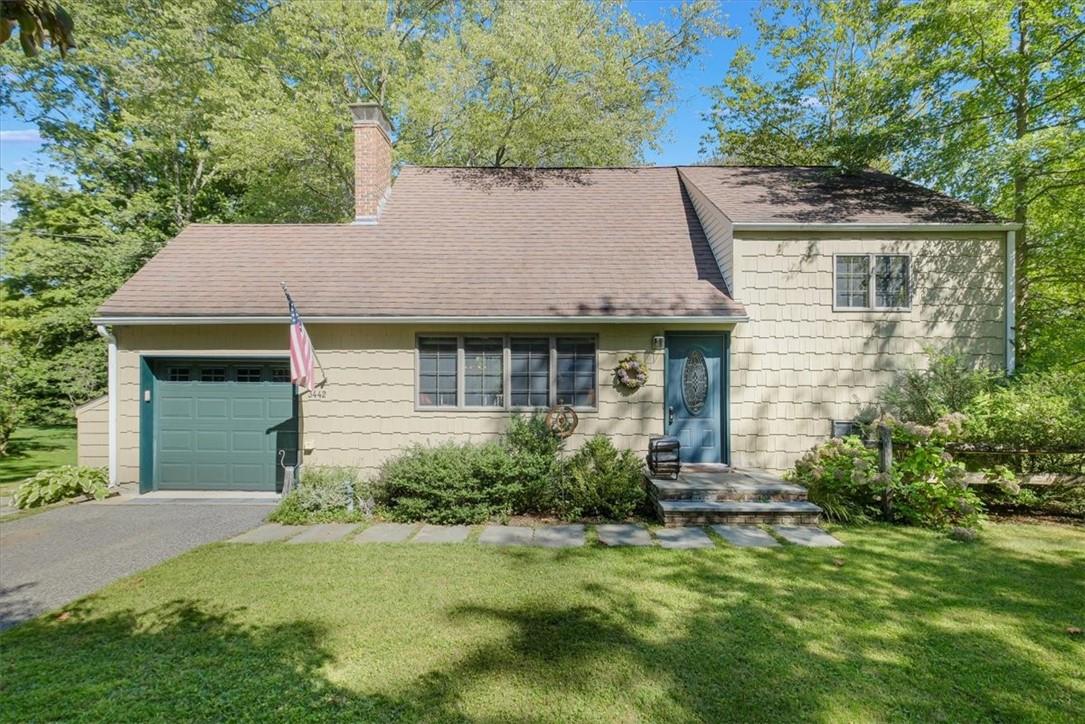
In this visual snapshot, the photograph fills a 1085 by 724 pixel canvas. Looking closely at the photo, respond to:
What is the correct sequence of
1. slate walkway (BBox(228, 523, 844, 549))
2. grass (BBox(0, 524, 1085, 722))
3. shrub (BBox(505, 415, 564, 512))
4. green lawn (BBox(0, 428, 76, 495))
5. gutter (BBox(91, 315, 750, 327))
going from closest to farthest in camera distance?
1. grass (BBox(0, 524, 1085, 722))
2. slate walkway (BBox(228, 523, 844, 549))
3. shrub (BBox(505, 415, 564, 512))
4. gutter (BBox(91, 315, 750, 327))
5. green lawn (BBox(0, 428, 76, 495))

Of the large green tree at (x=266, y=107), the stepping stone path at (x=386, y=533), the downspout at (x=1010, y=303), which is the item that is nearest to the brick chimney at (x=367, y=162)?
the large green tree at (x=266, y=107)

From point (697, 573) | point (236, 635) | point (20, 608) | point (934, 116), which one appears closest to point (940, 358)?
point (934, 116)

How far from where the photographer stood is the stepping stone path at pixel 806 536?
18.9 feet

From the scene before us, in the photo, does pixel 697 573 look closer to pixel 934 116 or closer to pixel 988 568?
pixel 988 568

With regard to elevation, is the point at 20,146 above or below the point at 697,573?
above

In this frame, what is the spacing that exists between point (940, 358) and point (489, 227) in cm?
815

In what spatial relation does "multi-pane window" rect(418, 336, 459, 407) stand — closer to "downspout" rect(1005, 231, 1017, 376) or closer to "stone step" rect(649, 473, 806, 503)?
"stone step" rect(649, 473, 806, 503)

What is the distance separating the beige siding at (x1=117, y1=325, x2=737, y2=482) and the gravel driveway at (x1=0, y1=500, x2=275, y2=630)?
5.08 feet

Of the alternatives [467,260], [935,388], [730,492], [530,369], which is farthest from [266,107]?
[935,388]

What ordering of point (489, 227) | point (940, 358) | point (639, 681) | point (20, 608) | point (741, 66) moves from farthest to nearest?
point (741, 66), point (489, 227), point (940, 358), point (20, 608), point (639, 681)

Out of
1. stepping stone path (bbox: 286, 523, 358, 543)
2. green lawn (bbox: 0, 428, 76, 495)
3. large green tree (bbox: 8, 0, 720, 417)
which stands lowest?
green lawn (bbox: 0, 428, 76, 495)

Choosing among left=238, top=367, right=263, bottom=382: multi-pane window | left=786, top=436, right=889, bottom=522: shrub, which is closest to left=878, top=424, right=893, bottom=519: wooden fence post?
left=786, top=436, right=889, bottom=522: shrub

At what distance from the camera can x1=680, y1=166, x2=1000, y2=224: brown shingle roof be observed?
8578 millimetres

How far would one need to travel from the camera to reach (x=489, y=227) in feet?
32.9
